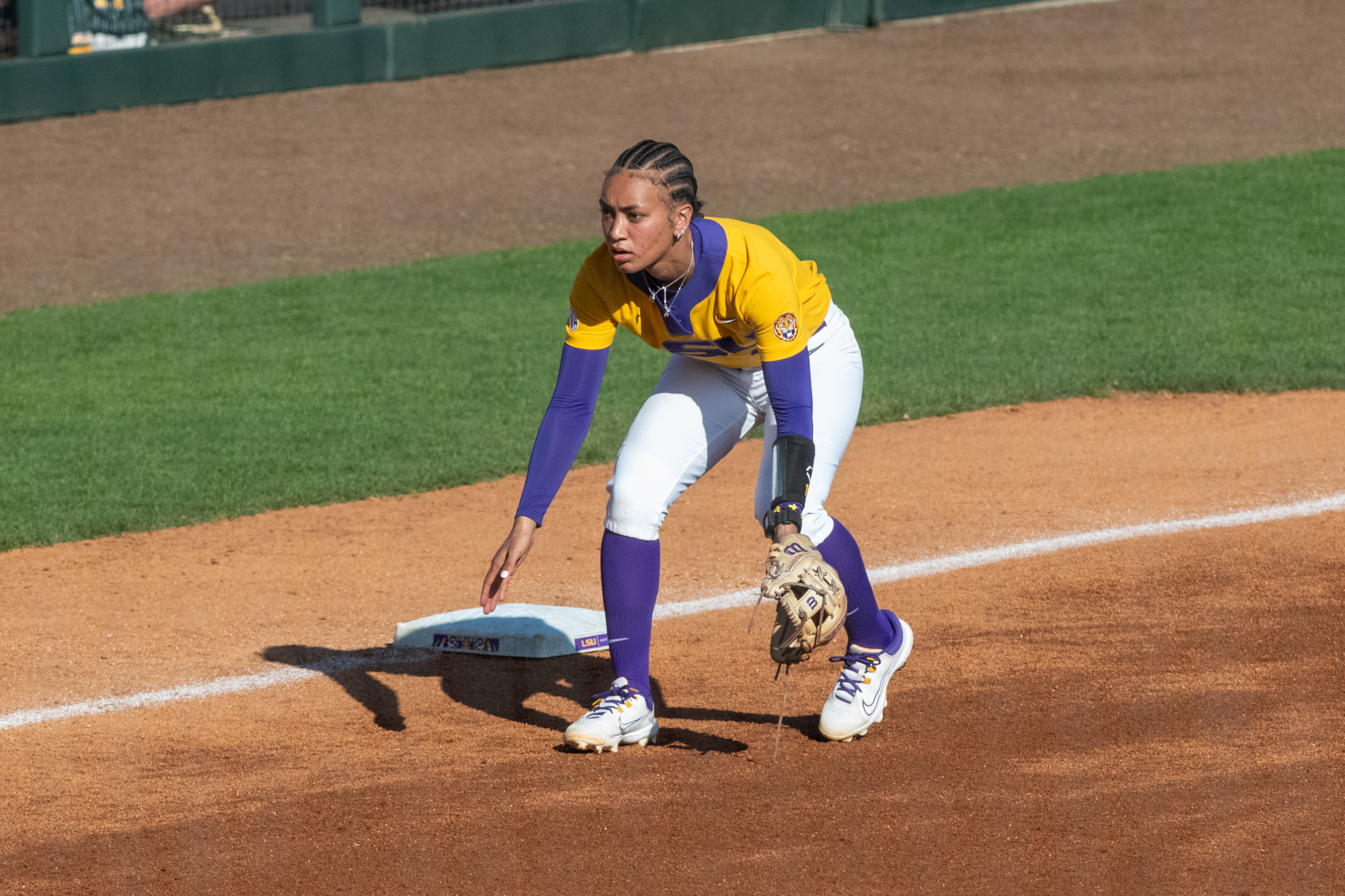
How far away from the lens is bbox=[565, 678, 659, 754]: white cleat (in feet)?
14.6

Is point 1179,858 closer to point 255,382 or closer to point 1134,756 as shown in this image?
point 1134,756

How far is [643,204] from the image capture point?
4.10 meters

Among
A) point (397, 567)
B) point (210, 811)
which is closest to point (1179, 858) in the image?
point (210, 811)

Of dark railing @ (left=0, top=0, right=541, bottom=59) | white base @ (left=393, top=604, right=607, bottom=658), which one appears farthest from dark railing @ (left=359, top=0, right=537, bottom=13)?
white base @ (left=393, top=604, right=607, bottom=658)

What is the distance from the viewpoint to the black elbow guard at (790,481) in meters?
4.09

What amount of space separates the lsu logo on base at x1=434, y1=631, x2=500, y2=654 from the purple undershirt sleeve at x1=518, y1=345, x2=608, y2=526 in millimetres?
1077

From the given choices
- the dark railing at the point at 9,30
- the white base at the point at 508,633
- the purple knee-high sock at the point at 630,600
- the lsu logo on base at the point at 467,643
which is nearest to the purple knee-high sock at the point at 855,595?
the purple knee-high sock at the point at 630,600

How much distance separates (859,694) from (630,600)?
744 mm

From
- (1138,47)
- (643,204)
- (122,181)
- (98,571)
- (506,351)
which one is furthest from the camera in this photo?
(1138,47)

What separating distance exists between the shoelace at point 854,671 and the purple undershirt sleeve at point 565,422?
1.04m

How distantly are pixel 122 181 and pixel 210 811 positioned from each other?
31.6 ft

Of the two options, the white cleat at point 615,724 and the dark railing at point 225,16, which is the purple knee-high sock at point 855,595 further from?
the dark railing at point 225,16

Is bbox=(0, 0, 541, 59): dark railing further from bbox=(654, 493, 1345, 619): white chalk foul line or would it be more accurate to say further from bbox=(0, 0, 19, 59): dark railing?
bbox=(654, 493, 1345, 619): white chalk foul line

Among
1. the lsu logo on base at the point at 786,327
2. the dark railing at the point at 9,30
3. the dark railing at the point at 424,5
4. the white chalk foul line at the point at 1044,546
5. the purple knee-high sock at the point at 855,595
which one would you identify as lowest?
A: the white chalk foul line at the point at 1044,546
